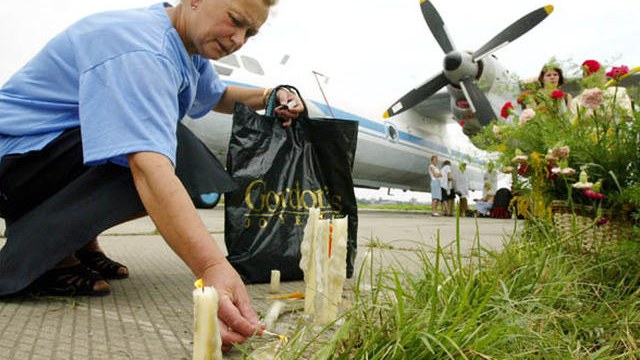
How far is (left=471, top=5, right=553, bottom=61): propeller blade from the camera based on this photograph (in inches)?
331

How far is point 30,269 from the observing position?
106 centimetres

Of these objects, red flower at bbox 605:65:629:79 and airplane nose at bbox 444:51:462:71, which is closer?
red flower at bbox 605:65:629:79

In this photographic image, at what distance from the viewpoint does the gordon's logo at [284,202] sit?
1475mm

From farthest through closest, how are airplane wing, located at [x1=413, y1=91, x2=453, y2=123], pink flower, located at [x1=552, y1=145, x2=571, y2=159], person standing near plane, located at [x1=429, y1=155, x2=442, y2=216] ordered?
airplane wing, located at [x1=413, y1=91, x2=453, y2=123] → person standing near plane, located at [x1=429, y1=155, x2=442, y2=216] → pink flower, located at [x1=552, y1=145, x2=571, y2=159]

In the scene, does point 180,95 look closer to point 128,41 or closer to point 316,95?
point 128,41

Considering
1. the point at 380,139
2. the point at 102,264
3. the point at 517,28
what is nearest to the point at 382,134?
the point at 380,139

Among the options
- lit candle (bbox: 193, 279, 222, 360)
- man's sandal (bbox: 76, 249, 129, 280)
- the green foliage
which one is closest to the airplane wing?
the green foliage

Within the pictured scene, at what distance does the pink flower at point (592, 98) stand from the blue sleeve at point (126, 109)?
42.4 inches

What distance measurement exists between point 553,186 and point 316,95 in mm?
6661

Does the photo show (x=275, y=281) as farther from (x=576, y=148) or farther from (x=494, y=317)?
(x=576, y=148)

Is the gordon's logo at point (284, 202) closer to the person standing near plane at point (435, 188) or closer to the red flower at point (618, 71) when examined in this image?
the red flower at point (618, 71)

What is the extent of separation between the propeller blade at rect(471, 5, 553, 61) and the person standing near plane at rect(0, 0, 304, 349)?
847 centimetres

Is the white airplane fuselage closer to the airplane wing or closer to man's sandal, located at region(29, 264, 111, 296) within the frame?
the airplane wing

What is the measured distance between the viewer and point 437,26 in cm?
955
